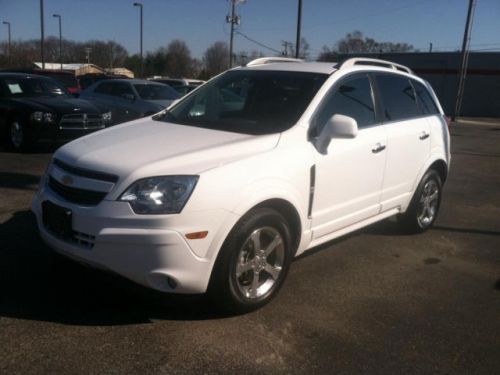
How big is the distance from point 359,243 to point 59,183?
3.13 meters

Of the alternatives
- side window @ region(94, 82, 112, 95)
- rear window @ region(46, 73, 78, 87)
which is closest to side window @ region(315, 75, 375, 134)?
side window @ region(94, 82, 112, 95)

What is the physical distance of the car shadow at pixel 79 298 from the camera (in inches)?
136

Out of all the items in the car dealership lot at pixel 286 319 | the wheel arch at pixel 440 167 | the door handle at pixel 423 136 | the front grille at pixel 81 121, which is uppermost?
the door handle at pixel 423 136

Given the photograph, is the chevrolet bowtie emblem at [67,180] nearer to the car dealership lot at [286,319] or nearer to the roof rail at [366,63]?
the car dealership lot at [286,319]

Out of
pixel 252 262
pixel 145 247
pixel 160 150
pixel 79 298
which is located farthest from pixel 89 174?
pixel 252 262

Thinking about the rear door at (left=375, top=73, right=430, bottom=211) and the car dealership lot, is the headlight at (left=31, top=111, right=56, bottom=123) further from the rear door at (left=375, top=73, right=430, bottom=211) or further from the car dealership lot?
the rear door at (left=375, top=73, right=430, bottom=211)

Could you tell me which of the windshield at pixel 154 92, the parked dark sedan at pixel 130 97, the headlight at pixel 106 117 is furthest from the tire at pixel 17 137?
the windshield at pixel 154 92

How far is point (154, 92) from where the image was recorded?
1299cm

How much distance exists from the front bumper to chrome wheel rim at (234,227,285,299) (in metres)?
0.33

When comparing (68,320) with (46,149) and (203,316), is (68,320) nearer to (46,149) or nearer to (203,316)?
(203,316)

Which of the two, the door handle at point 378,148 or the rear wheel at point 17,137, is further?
the rear wheel at point 17,137

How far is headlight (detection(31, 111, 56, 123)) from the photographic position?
9.74 m

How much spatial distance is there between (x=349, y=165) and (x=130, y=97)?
9116 mm

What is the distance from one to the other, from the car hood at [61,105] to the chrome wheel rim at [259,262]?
7.36 m
